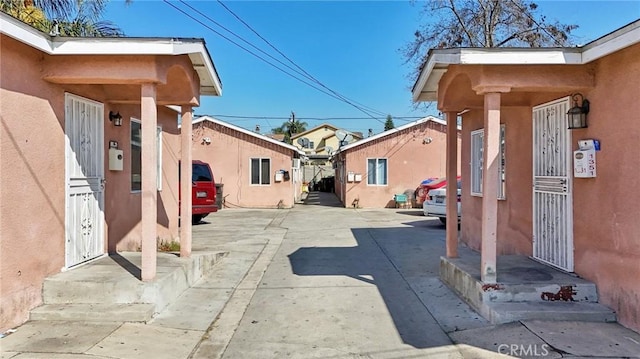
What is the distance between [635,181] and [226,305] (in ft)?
16.1

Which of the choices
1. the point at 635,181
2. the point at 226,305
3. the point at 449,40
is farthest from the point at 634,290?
the point at 449,40

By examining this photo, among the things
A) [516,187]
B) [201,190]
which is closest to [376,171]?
[201,190]

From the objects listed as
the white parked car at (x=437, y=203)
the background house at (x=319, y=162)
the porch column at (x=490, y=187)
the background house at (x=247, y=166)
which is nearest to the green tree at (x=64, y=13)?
the porch column at (x=490, y=187)

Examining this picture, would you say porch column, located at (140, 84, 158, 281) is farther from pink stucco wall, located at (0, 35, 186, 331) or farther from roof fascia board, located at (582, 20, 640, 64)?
roof fascia board, located at (582, 20, 640, 64)

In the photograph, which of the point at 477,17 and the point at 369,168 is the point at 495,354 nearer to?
the point at 369,168

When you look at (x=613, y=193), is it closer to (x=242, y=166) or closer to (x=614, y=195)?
(x=614, y=195)

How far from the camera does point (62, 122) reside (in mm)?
5488

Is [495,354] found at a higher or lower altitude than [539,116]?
lower

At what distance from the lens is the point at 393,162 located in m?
22.0

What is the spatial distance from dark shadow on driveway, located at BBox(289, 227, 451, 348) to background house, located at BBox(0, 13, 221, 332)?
3119mm

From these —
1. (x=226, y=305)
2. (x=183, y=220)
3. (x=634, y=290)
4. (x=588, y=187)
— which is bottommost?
(x=226, y=305)

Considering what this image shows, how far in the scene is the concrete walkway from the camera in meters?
4.12

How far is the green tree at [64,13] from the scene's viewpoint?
868 cm

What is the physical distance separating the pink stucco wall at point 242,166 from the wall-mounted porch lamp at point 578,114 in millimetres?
16681
